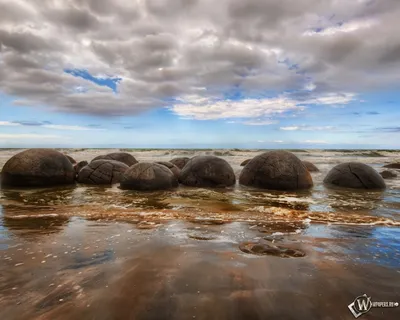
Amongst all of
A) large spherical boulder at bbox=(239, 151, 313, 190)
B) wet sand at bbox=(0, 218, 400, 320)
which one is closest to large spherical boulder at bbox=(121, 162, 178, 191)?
large spherical boulder at bbox=(239, 151, 313, 190)

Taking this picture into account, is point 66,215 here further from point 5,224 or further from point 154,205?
point 154,205

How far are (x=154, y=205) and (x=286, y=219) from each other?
3.12m

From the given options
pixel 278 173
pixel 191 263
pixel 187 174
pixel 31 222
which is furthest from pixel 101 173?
pixel 191 263

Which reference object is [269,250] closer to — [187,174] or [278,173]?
[278,173]

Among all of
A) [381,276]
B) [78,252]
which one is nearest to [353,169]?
[381,276]

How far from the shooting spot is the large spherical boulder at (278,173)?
9539mm

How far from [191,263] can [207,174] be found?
23.3ft

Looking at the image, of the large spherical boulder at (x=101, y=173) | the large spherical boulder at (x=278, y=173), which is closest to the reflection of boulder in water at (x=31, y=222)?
the large spherical boulder at (x=101, y=173)

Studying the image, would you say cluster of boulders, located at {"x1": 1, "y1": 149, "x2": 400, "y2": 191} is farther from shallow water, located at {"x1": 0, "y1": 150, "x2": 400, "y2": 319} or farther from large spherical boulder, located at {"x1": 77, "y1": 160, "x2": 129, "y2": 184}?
shallow water, located at {"x1": 0, "y1": 150, "x2": 400, "y2": 319}

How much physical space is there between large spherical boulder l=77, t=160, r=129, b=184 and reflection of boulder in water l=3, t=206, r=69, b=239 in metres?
4.35

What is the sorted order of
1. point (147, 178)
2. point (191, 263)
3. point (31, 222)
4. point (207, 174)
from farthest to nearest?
point (207, 174) → point (147, 178) → point (31, 222) → point (191, 263)

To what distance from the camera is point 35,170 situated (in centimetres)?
959

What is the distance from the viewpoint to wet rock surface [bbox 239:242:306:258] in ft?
11.3

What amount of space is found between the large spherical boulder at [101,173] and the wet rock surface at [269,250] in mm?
7889
